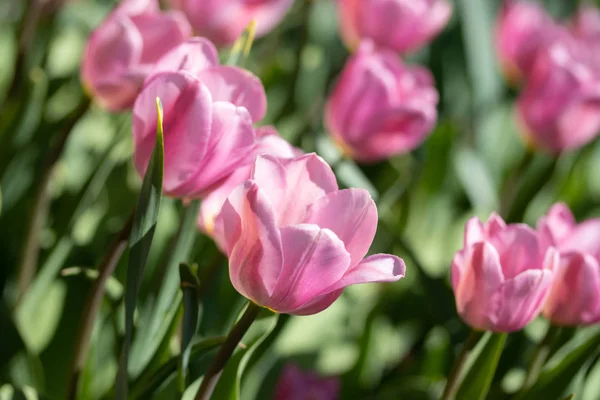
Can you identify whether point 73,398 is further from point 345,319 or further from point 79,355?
point 345,319

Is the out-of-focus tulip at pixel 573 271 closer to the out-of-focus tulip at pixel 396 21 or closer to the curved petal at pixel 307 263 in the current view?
the curved petal at pixel 307 263

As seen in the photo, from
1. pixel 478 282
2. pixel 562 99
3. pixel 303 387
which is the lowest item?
pixel 303 387

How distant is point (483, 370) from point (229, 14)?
18.4 inches

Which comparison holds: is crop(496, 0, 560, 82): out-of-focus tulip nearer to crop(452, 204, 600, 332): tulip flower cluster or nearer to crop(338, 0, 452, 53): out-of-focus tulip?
crop(338, 0, 452, 53): out-of-focus tulip

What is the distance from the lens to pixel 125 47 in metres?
0.60

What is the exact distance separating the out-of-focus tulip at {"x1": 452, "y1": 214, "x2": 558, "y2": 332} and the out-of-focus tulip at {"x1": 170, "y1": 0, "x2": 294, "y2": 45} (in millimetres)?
421

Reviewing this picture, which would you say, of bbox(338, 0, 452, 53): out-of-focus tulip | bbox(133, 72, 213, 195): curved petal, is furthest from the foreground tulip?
bbox(338, 0, 452, 53): out-of-focus tulip

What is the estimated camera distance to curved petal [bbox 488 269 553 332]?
46cm

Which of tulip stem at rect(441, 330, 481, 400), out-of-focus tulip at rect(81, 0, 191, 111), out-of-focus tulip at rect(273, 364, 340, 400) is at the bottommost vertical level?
out-of-focus tulip at rect(273, 364, 340, 400)

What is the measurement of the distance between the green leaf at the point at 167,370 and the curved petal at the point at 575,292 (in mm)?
224

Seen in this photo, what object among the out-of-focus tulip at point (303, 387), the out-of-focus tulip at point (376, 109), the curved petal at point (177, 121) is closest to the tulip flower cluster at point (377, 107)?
the out-of-focus tulip at point (376, 109)

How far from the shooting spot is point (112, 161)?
671 millimetres

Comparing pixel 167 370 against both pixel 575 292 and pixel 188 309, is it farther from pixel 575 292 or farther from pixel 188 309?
pixel 575 292

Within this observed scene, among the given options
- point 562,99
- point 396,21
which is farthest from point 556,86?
point 396,21
